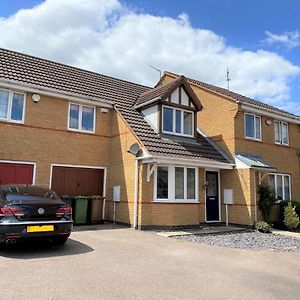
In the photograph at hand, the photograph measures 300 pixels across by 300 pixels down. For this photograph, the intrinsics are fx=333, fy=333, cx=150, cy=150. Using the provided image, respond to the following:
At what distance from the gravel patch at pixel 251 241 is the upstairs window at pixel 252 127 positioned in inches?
196

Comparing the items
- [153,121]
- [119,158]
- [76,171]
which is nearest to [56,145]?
[76,171]

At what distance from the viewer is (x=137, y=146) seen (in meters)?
12.7

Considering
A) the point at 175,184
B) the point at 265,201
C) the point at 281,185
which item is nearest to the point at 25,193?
the point at 175,184

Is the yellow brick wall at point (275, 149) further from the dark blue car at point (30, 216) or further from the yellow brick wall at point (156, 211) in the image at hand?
the dark blue car at point (30, 216)

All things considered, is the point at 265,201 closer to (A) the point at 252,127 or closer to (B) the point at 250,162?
(B) the point at 250,162

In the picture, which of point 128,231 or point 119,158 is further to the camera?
point 119,158

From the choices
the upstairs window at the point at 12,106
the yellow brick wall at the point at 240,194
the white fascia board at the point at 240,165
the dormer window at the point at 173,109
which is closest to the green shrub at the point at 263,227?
the yellow brick wall at the point at 240,194

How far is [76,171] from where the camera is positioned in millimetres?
13938

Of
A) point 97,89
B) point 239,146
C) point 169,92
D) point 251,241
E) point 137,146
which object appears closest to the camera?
point 251,241

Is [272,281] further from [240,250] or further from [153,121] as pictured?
[153,121]

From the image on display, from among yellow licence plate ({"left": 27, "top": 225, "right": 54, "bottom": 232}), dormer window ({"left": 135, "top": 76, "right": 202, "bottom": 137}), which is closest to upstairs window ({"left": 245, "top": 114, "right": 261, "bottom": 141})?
dormer window ({"left": 135, "top": 76, "right": 202, "bottom": 137})

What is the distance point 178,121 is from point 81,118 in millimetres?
4229

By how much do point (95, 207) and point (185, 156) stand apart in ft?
13.8

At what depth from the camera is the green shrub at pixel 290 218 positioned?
46.6ft
